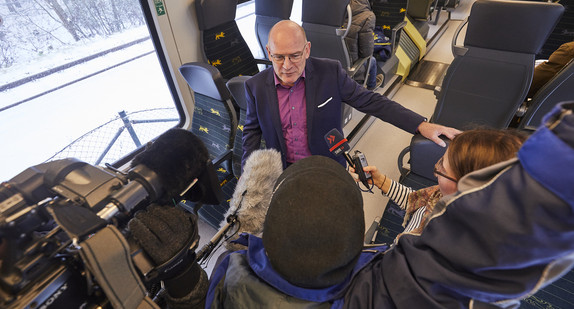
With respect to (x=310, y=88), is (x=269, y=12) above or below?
above

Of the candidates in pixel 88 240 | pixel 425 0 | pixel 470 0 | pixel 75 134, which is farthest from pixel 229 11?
pixel 470 0

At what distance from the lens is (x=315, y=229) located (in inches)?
22.1

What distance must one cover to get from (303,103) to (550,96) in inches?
81.9

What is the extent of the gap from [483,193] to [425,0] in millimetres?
6394

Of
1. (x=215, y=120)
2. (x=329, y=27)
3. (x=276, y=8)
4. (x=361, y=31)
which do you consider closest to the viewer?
(x=215, y=120)

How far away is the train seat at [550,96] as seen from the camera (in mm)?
2107

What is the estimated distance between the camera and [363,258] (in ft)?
2.41

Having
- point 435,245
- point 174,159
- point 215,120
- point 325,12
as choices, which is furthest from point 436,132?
point 325,12

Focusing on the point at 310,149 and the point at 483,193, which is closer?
the point at 483,193

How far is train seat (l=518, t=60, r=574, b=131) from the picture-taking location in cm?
211

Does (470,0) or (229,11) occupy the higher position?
(229,11)

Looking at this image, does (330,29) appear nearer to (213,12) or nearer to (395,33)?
(213,12)

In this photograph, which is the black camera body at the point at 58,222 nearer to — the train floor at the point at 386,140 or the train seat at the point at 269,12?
the train floor at the point at 386,140

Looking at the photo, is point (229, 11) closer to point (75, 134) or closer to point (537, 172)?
point (75, 134)
